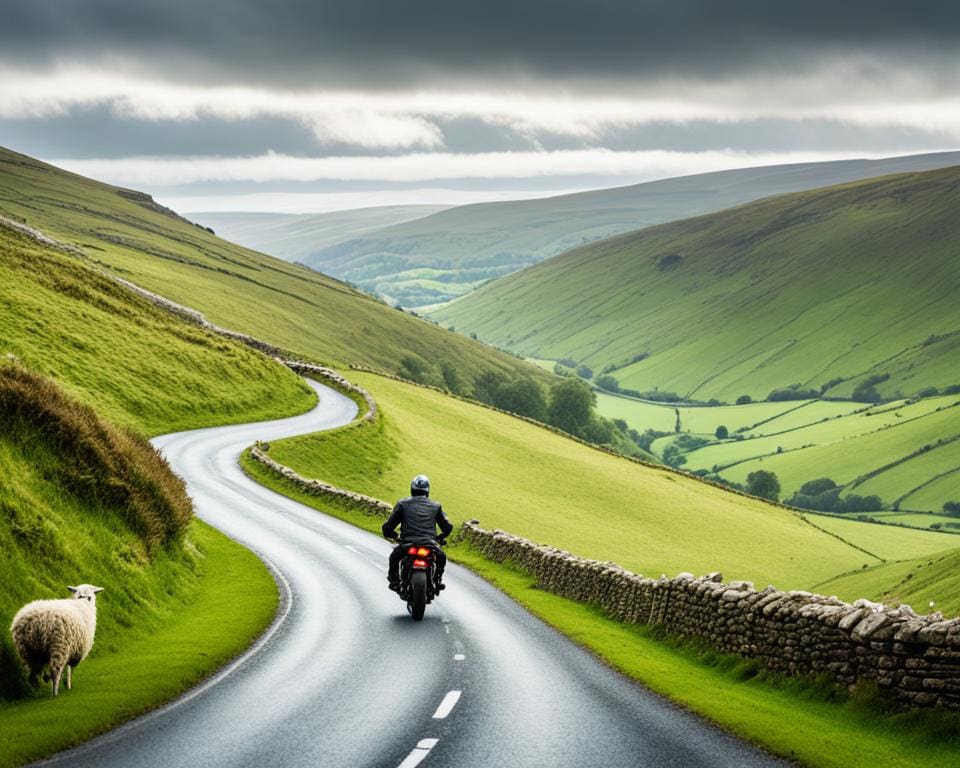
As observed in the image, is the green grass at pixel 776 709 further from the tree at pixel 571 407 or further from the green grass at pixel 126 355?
the tree at pixel 571 407

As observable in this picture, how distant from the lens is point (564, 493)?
78125 millimetres

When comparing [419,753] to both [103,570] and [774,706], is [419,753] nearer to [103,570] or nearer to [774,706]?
[774,706]

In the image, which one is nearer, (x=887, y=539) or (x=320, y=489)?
(x=320, y=489)

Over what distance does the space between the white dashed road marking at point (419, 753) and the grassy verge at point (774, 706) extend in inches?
195

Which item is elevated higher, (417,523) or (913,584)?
(417,523)

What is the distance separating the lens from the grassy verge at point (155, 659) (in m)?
14.5

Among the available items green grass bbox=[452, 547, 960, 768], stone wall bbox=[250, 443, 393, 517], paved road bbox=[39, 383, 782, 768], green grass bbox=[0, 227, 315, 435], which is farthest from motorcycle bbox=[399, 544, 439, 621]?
green grass bbox=[0, 227, 315, 435]

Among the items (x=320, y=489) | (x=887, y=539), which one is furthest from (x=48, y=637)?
(x=887, y=539)

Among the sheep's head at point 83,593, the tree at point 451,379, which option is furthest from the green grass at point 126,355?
the tree at point 451,379

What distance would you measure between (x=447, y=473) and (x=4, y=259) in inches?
1634

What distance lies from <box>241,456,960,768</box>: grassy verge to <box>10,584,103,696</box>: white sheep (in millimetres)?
10697

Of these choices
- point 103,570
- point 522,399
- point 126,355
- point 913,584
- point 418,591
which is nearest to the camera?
point 103,570

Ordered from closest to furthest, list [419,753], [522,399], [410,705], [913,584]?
[419,753] → [410,705] → [913,584] → [522,399]

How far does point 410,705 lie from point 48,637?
6.17 m
